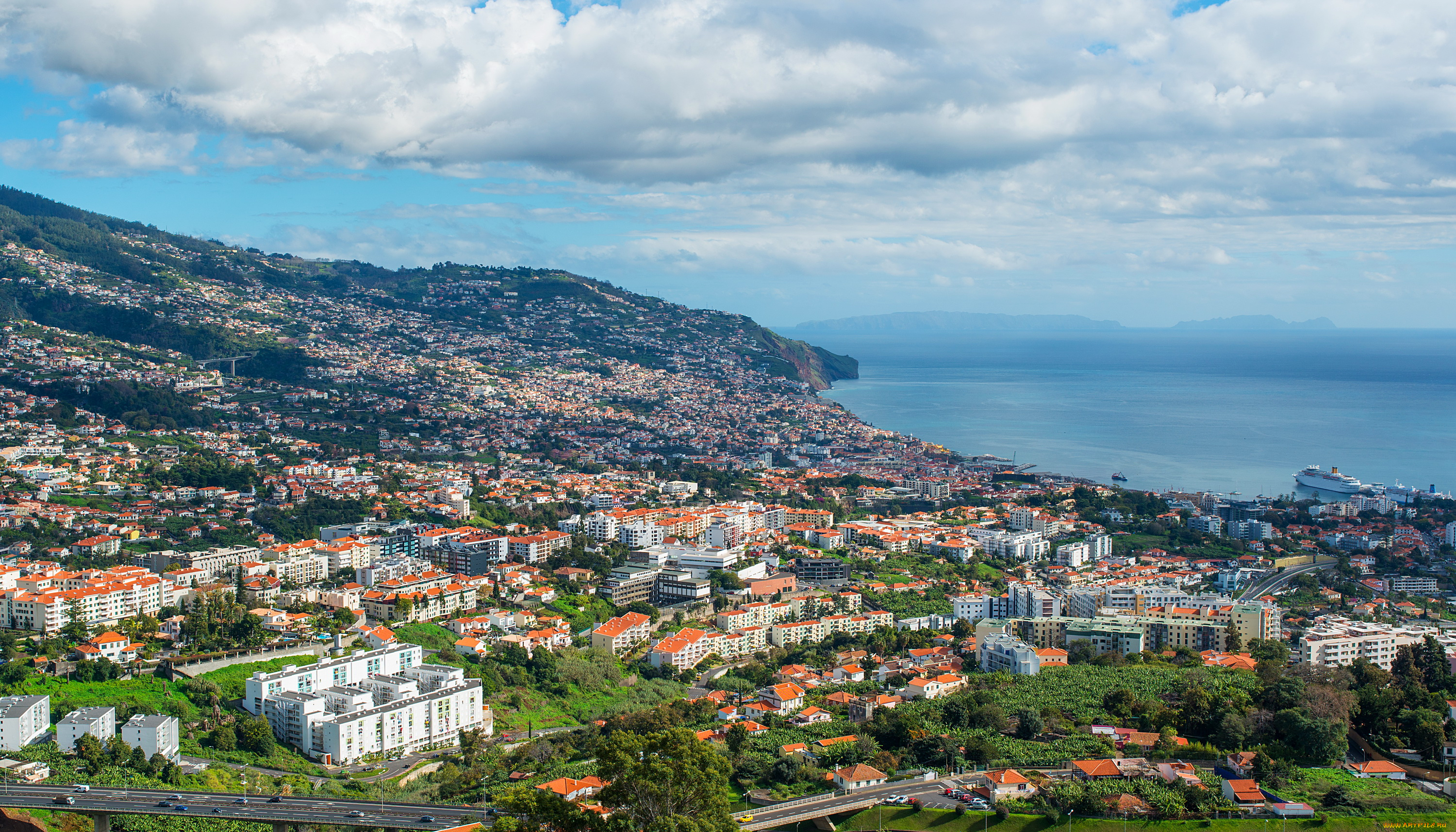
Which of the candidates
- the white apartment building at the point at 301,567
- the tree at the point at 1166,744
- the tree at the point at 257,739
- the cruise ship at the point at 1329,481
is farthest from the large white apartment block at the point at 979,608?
the cruise ship at the point at 1329,481

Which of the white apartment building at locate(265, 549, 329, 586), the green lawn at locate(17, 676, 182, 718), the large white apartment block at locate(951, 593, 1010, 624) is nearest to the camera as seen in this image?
the green lawn at locate(17, 676, 182, 718)

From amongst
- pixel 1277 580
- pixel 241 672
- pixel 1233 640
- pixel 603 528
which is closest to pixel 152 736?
pixel 241 672

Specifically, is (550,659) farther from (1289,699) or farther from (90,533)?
(90,533)

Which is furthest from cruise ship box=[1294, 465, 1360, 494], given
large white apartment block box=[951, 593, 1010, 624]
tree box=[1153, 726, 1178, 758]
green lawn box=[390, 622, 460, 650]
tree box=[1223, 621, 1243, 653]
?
green lawn box=[390, 622, 460, 650]

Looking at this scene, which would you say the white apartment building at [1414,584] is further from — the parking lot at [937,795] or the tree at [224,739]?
the tree at [224,739]

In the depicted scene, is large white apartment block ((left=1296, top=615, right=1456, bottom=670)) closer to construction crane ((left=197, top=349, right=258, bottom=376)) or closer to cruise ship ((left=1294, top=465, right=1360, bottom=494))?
cruise ship ((left=1294, top=465, right=1360, bottom=494))

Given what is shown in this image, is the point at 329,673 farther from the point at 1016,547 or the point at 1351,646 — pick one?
the point at 1016,547
